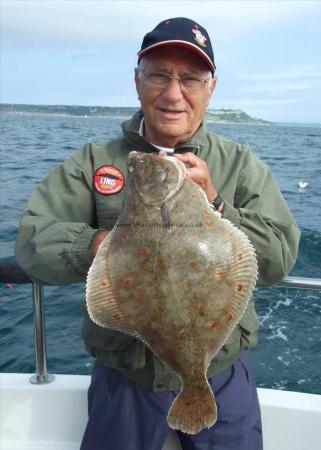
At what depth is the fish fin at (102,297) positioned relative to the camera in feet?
7.34

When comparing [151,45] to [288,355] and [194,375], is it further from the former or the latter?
[288,355]

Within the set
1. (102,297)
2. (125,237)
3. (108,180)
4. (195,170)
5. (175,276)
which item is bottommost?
(102,297)

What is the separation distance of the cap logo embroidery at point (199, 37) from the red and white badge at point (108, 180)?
2.80ft

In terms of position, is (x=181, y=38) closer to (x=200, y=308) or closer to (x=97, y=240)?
(x=97, y=240)

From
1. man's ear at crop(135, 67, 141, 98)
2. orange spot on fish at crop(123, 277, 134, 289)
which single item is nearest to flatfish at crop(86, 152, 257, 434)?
orange spot on fish at crop(123, 277, 134, 289)

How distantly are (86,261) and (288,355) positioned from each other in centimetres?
501

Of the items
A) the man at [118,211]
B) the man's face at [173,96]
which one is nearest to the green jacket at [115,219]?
the man at [118,211]

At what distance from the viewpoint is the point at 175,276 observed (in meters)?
2.13

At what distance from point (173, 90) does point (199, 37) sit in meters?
0.35

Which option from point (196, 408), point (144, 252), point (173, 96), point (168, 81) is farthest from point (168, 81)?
point (196, 408)

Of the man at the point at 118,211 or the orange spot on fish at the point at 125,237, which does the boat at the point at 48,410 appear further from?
the orange spot on fish at the point at 125,237

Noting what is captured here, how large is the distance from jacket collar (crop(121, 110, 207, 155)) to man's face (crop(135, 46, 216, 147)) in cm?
5

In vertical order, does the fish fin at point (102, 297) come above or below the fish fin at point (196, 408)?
above

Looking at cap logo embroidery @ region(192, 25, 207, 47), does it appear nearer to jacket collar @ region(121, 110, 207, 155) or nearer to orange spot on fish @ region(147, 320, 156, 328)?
jacket collar @ region(121, 110, 207, 155)
